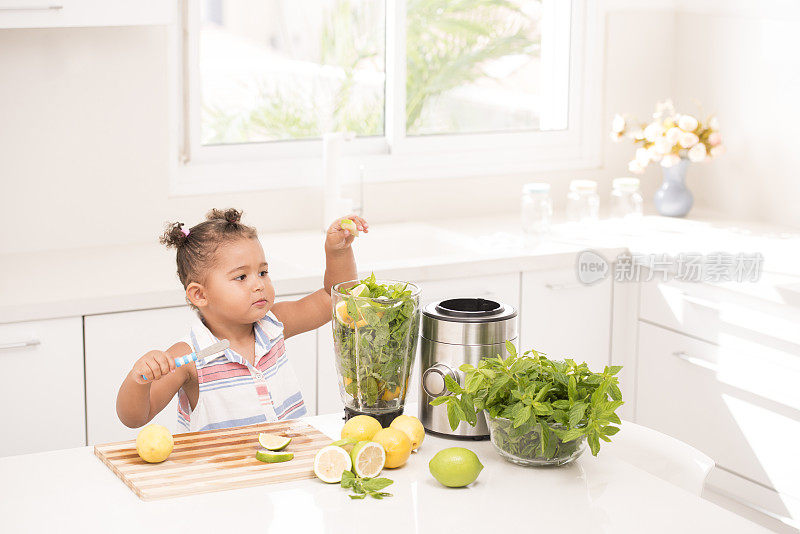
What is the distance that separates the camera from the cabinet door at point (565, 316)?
305cm

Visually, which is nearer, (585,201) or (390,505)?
(390,505)

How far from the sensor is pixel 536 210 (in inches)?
131

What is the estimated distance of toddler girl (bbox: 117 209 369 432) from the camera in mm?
1828

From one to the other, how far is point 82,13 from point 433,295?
1137mm

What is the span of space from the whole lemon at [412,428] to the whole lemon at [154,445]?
12.6 inches

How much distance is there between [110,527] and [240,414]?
1.70 feet

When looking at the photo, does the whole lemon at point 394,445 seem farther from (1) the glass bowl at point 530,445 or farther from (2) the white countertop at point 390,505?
(1) the glass bowl at point 530,445

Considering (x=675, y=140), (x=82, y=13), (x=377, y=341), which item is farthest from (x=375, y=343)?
(x=675, y=140)

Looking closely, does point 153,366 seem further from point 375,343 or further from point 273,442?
point 375,343

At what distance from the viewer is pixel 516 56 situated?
3.72m

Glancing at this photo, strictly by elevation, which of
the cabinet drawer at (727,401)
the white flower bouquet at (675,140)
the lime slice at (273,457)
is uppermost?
the white flower bouquet at (675,140)

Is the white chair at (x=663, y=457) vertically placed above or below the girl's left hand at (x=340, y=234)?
below

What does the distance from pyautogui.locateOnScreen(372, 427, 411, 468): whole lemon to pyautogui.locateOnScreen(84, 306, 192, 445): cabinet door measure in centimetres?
121

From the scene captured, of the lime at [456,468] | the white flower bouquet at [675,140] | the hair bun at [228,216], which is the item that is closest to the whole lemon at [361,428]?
the lime at [456,468]
